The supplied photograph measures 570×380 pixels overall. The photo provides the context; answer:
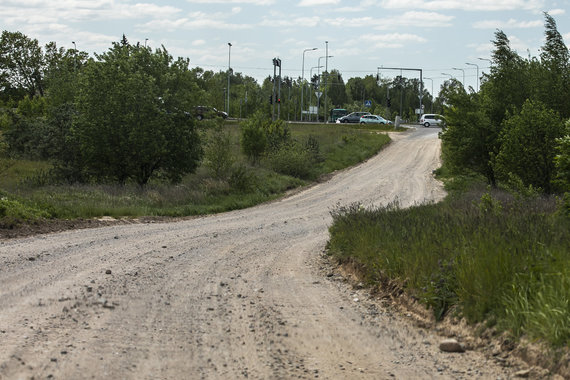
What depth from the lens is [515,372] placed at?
589cm

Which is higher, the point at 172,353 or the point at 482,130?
the point at 482,130

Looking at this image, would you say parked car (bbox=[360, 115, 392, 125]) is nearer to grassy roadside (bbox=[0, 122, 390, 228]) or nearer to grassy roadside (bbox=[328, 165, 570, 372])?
grassy roadside (bbox=[0, 122, 390, 228])

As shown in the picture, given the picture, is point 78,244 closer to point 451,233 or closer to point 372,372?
point 451,233

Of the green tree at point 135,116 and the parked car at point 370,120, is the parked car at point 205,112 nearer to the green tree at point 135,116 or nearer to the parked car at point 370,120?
the green tree at point 135,116

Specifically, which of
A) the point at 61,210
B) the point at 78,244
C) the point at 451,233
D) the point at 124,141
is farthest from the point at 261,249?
the point at 124,141

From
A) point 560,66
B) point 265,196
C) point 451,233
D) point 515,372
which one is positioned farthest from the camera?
point 265,196

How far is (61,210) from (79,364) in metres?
15.0

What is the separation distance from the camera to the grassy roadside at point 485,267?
6.32 m

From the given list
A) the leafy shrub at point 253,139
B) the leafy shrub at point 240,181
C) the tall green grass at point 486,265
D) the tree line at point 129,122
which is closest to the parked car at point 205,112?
the tree line at point 129,122

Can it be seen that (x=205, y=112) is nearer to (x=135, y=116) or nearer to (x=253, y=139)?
(x=135, y=116)

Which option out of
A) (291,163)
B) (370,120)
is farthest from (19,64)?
(291,163)

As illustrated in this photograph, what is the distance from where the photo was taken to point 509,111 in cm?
2769

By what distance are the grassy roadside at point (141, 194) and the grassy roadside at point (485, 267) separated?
10.8 m

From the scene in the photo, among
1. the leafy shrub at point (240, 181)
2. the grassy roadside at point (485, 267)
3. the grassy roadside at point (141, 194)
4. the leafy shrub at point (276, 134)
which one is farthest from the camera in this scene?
the leafy shrub at point (276, 134)
